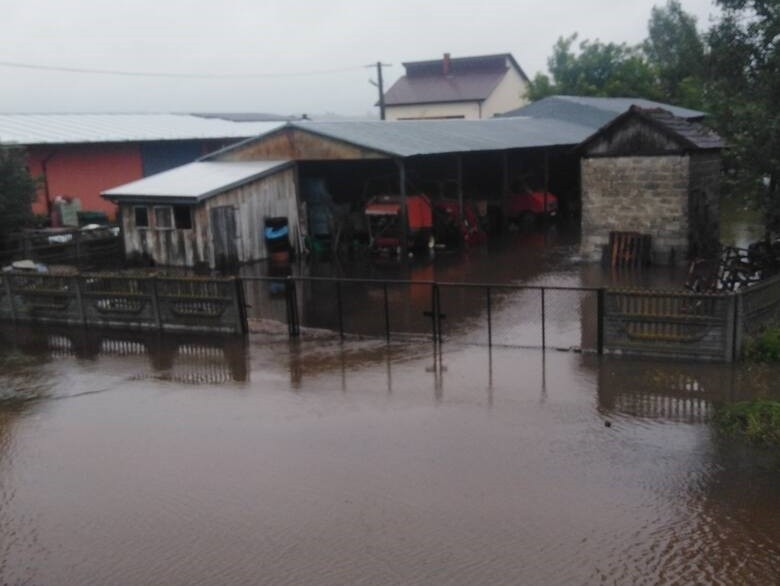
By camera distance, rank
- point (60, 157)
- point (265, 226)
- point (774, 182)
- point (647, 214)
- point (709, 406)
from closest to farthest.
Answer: point (709, 406) < point (774, 182) < point (647, 214) < point (265, 226) < point (60, 157)

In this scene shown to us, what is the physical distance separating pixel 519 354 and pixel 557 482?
18.2 feet

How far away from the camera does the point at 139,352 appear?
16547mm

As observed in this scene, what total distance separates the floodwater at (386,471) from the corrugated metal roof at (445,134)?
13.6m

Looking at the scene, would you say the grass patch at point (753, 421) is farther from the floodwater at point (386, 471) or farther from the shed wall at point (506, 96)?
the shed wall at point (506, 96)

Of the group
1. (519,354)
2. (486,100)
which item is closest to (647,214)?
(519,354)

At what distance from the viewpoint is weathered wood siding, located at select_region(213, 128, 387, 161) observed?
2773cm

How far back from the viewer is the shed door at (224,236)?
26.4 meters

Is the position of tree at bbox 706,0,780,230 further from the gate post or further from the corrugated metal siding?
the corrugated metal siding

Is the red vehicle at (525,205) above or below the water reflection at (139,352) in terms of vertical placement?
above

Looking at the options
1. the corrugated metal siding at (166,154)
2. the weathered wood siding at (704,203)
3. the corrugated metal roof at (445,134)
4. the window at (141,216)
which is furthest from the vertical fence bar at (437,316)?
the corrugated metal siding at (166,154)

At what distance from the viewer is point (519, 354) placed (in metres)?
14.7

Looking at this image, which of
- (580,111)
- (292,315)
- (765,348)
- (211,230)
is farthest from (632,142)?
(580,111)

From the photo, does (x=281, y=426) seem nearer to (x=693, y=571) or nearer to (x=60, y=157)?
(x=693, y=571)

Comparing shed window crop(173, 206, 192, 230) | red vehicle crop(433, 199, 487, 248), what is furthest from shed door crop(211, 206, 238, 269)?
red vehicle crop(433, 199, 487, 248)
